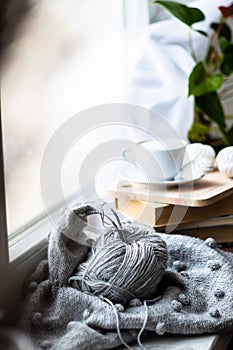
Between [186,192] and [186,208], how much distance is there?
27 millimetres

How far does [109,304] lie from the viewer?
0.95 meters

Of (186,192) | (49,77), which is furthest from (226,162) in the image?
(49,77)

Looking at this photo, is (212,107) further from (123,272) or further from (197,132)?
(123,272)

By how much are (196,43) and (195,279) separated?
0.61 meters

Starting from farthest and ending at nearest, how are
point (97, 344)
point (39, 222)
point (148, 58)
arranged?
1. point (148, 58)
2. point (39, 222)
3. point (97, 344)

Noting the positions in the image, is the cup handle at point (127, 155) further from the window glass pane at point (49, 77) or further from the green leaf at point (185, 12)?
the green leaf at point (185, 12)

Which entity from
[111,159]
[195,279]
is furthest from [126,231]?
[111,159]

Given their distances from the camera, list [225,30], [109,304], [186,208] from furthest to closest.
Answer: [225,30]
[186,208]
[109,304]

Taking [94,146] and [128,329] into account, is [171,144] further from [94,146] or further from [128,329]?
[128,329]

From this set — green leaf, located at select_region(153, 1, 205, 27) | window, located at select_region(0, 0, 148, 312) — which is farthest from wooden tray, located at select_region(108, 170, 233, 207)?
green leaf, located at select_region(153, 1, 205, 27)

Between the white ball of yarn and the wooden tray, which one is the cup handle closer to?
the wooden tray

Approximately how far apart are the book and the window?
0.15 m

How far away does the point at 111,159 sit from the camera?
4.16 ft

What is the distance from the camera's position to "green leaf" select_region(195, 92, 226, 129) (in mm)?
1406
